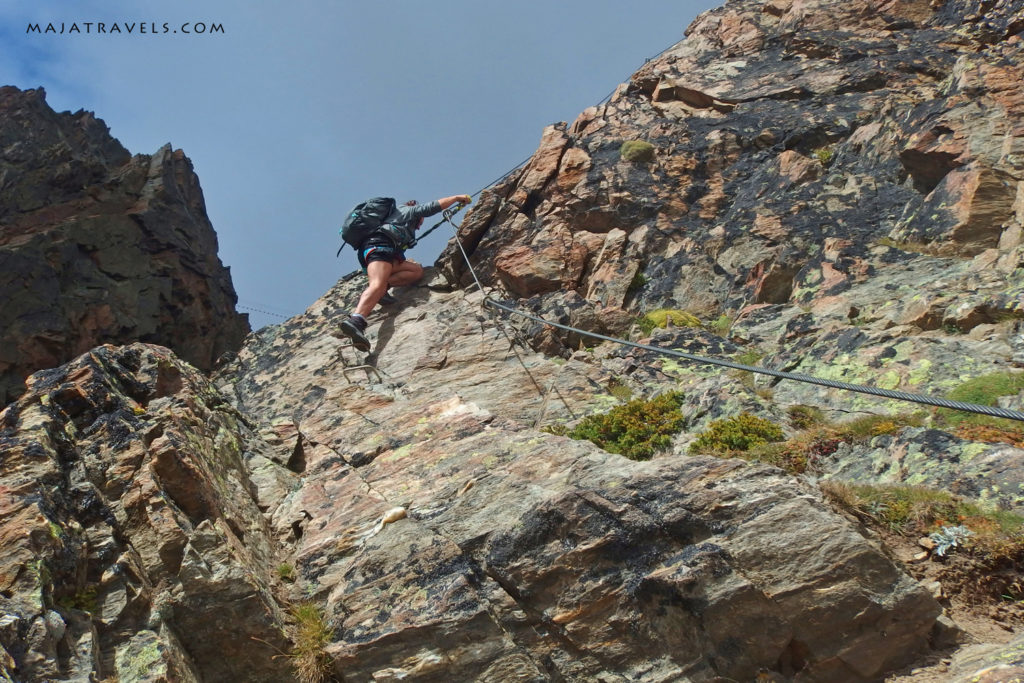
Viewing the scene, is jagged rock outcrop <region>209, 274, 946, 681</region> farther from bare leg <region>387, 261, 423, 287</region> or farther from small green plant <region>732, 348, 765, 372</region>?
bare leg <region>387, 261, 423, 287</region>

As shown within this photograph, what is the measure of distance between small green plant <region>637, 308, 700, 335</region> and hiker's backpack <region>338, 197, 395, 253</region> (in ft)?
19.3

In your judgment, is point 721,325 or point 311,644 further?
point 721,325

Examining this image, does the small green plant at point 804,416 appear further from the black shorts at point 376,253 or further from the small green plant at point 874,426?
the black shorts at point 376,253

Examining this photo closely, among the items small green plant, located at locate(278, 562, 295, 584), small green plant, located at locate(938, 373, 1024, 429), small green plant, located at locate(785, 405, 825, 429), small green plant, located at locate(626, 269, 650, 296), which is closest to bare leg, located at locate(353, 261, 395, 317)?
small green plant, located at locate(626, 269, 650, 296)

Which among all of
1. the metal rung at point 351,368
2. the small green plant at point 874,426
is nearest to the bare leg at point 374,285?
the metal rung at point 351,368

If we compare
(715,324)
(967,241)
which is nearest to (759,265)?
(715,324)

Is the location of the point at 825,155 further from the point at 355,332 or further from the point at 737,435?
the point at 355,332

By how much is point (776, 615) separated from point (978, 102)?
452 inches

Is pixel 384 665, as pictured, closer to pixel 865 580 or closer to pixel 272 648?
pixel 272 648

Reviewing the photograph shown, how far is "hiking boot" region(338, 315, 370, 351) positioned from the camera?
48.3 feet

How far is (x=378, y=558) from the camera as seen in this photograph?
8.72m

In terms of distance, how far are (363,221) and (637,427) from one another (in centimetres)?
840

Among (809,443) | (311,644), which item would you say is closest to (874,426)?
(809,443)

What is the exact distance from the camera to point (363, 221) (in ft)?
55.2
